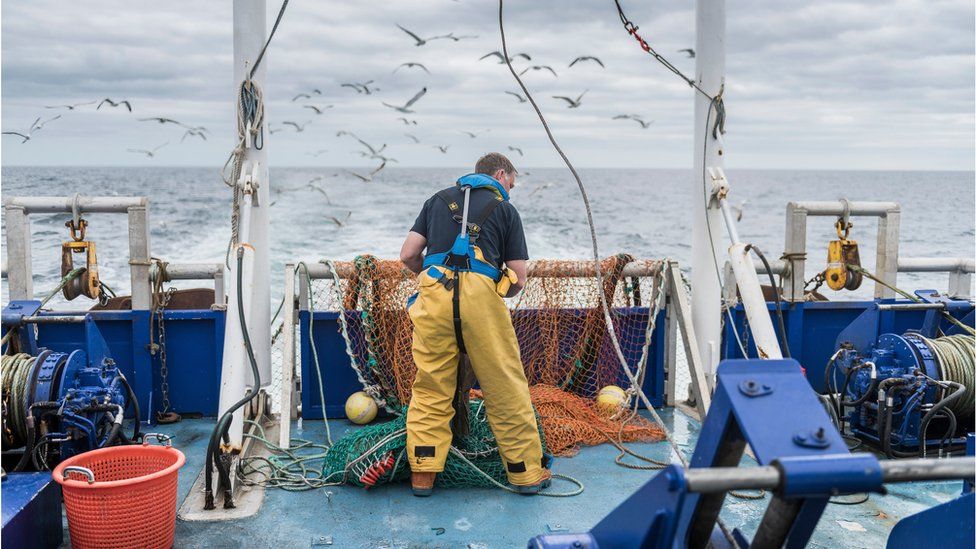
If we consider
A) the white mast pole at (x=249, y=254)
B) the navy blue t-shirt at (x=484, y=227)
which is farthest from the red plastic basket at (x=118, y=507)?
the navy blue t-shirt at (x=484, y=227)

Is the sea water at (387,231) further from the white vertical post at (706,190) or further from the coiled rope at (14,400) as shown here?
the coiled rope at (14,400)

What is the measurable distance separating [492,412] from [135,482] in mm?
1648

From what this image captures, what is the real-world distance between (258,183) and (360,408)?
4.93ft

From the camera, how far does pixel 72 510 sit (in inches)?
133

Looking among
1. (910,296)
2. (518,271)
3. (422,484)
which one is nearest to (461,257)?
(518,271)

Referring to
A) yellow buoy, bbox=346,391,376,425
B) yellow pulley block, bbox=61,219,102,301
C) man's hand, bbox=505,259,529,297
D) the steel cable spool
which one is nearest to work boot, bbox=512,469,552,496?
man's hand, bbox=505,259,529,297

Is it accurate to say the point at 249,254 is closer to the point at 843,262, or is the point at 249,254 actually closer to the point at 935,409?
the point at 935,409

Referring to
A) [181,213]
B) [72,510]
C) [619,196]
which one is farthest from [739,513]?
[619,196]

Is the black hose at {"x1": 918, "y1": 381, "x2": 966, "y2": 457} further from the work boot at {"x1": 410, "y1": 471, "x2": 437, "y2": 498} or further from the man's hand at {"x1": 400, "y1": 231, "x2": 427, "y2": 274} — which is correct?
the man's hand at {"x1": 400, "y1": 231, "x2": 427, "y2": 274}

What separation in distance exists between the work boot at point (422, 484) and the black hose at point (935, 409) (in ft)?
8.70

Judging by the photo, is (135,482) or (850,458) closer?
(850,458)

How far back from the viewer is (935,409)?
181 inches

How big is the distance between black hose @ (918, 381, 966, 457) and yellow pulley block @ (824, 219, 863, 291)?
1219mm

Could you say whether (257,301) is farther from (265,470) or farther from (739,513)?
(739,513)
